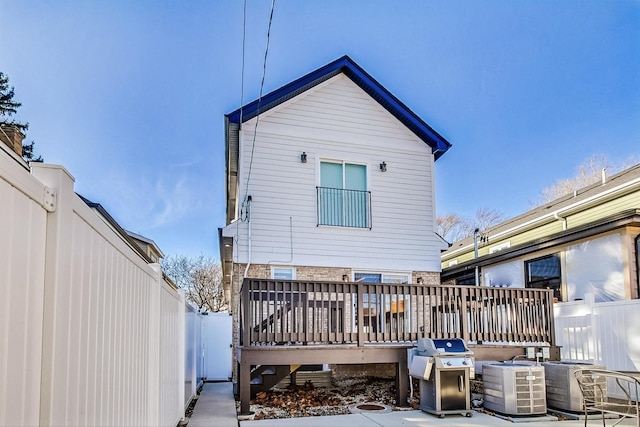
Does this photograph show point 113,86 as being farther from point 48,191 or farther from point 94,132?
point 48,191

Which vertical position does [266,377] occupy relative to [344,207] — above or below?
below

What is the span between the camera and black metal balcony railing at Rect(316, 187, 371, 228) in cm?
1112

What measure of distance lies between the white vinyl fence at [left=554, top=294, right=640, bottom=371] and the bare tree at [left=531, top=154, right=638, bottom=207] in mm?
13144

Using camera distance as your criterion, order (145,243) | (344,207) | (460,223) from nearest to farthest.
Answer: (344,207) → (145,243) → (460,223)

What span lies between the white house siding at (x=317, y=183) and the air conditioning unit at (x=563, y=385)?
15.0ft

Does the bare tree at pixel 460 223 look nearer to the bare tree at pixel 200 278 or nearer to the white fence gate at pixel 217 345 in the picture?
the bare tree at pixel 200 278

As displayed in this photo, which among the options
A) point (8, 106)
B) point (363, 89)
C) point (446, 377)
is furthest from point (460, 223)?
point (8, 106)

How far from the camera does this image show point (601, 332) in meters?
8.09

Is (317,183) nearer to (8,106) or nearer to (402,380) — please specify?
(402,380)

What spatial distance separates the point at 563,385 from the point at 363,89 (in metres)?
7.78

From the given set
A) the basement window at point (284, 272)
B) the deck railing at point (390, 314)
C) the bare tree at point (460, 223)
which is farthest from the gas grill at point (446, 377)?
the bare tree at point (460, 223)

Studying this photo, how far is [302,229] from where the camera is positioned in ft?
35.8

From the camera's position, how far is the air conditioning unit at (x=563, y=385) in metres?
7.04

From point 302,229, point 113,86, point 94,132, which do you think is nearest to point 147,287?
point 302,229
